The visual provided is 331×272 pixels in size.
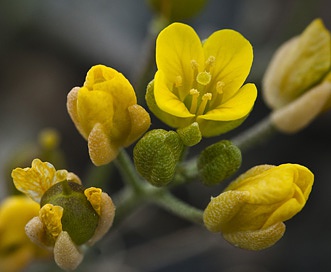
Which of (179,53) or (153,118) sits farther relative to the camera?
(153,118)

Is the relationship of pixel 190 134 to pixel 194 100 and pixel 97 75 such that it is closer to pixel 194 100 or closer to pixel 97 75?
pixel 194 100

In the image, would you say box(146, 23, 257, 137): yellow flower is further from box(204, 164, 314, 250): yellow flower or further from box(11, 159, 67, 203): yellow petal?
box(11, 159, 67, 203): yellow petal

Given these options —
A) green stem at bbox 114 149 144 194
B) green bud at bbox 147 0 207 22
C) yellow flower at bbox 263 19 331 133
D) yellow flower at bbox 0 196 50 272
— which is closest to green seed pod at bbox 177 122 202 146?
green stem at bbox 114 149 144 194

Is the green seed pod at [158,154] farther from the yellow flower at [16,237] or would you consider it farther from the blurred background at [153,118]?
the blurred background at [153,118]

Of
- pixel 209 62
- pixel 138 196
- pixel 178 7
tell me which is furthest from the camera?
pixel 178 7

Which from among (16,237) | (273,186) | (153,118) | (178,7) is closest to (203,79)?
(273,186)

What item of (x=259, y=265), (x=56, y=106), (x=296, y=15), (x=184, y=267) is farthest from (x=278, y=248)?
(x=56, y=106)

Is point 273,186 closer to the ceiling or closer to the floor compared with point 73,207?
closer to the ceiling

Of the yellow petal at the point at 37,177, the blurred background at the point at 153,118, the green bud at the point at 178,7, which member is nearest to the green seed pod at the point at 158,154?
the yellow petal at the point at 37,177
